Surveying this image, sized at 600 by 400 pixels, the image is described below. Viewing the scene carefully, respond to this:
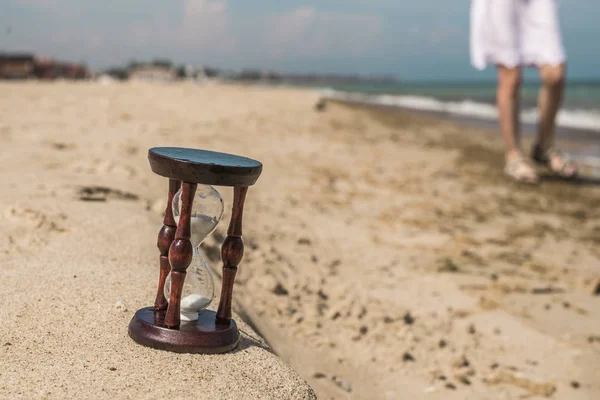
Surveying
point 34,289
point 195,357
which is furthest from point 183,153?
point 34,289

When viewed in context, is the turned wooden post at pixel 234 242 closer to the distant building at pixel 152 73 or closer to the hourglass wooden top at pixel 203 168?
the hourglass wooden top at pixel 203 168

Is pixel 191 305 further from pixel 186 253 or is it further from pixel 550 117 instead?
pixel 550 117

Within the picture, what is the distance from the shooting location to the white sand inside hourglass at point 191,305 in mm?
1950

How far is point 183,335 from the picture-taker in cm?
186

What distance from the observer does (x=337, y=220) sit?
4465mm

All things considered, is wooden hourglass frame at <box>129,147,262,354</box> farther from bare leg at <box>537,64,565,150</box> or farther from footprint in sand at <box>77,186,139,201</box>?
bare leg at <box>537,64,565,150</box>

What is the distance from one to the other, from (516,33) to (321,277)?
12.5 feet

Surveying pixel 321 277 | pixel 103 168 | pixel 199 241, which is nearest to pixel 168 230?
pixel 199 241

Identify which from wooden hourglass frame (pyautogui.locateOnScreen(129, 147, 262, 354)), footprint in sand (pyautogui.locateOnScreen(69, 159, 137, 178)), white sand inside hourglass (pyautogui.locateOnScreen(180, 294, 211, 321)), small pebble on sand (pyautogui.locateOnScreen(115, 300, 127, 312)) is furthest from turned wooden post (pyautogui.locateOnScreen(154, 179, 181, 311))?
footprint in sand (pyautogui.locateOnScreen(69, 159, 137, 178))

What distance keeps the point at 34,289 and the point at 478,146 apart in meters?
7.57

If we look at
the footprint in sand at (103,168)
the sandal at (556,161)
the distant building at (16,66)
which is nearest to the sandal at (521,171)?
the sandal at (556,161)

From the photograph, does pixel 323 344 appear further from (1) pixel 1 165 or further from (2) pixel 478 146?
(2) pixel 478 146

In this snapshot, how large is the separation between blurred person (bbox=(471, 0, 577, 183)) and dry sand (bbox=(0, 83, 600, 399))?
0.58m

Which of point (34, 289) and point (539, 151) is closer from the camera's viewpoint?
point (34, 289)
